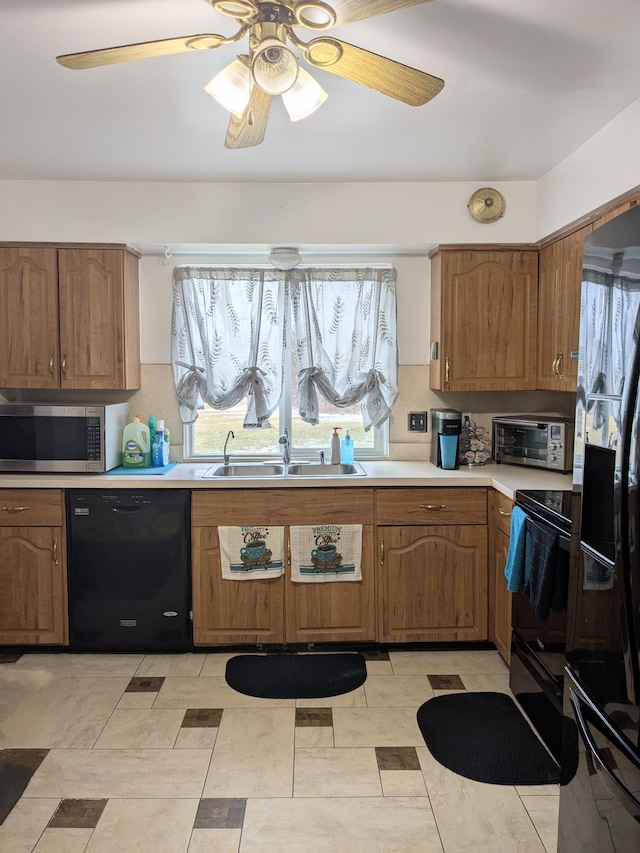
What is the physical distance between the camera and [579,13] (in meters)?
1.79

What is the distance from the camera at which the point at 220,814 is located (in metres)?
2.13

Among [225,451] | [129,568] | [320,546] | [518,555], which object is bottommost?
[129,568]

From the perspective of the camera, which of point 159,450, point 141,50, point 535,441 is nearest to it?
point 141,50

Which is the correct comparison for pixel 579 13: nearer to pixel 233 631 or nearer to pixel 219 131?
pixel 219 131

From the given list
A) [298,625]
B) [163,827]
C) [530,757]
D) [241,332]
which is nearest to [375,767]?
[530,757]

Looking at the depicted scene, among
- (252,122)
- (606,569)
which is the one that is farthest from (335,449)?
(606,569)

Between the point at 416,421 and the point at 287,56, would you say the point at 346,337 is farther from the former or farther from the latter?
the point at 287,56

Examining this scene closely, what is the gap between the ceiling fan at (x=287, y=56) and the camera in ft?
4.98

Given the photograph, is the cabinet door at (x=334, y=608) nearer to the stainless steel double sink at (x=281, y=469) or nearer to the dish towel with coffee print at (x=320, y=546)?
the dish towel with coffee print at (x=320, y=546)

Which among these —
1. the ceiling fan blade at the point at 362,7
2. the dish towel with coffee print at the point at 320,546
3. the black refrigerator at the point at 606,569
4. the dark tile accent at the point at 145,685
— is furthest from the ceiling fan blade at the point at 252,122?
the dark tile accent at the point at 145,685

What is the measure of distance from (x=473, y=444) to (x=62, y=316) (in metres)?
2.31

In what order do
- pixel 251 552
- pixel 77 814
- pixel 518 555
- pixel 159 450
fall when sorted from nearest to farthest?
pixel 77 814, pixel 518 555, pixel 251 552, pixel 159 450

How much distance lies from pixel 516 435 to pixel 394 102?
1.93m

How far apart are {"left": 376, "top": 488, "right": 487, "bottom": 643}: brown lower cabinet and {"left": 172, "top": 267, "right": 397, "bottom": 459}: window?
0.73m
